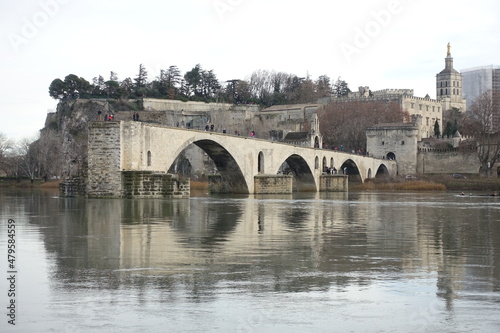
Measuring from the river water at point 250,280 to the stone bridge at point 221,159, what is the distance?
22.4 metres

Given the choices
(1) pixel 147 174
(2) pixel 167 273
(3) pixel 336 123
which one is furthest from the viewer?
(3) pixel 336 123

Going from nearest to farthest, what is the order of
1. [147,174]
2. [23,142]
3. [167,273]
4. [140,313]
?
[140,313] < [167,273] < [147,174] < [23,142]

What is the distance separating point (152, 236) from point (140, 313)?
336 inches

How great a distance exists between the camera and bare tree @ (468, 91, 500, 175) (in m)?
92.0

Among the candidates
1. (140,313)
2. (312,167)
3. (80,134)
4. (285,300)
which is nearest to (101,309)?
(140,313)

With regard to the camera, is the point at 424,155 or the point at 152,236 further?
the point at 424,155

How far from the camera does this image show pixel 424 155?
102938mm

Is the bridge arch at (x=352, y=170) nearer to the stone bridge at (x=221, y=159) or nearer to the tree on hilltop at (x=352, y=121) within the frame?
the stone bridge at (x=221, y=159)

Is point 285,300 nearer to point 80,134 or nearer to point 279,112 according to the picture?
point 80,134

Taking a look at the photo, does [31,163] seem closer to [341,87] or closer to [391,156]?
[391,156]

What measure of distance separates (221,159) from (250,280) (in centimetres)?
4765

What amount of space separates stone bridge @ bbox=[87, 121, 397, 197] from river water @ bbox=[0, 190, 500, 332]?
2240 centimetres

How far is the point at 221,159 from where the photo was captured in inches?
2280

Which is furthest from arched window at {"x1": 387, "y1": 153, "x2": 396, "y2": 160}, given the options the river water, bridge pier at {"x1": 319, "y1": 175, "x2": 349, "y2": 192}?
the river water
